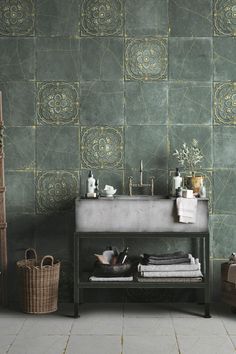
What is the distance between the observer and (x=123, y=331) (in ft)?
14.5

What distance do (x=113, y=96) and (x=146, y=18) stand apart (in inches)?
Result: 29.3

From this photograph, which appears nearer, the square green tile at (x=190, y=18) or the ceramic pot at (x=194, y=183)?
the ceramic pot at (x=194, y=183)

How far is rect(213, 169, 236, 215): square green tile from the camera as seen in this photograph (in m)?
5.25

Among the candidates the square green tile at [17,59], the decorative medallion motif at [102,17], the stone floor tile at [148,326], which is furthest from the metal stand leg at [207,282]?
the square green tile at [17,59]

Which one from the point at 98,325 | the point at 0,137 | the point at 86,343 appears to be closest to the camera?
the point at 86,343

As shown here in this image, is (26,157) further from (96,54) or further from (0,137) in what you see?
(96,54)

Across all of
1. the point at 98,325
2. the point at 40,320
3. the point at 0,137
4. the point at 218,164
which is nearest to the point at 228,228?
the point at 218,164

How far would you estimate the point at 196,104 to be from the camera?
206 inches

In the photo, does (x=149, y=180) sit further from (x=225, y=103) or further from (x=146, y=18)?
(x=146, y=18)

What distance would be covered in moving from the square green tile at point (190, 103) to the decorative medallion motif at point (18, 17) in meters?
1.36

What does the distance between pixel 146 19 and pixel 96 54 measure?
54 centimetres

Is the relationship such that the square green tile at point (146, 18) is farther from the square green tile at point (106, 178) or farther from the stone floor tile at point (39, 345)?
the stone floor tile at point (39, 345)

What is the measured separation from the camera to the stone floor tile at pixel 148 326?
438 cm

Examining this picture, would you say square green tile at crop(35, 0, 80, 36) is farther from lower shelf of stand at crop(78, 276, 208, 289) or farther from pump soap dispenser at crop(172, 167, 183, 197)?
lower shelf of stand at crop(78, 276, 208, 289)
